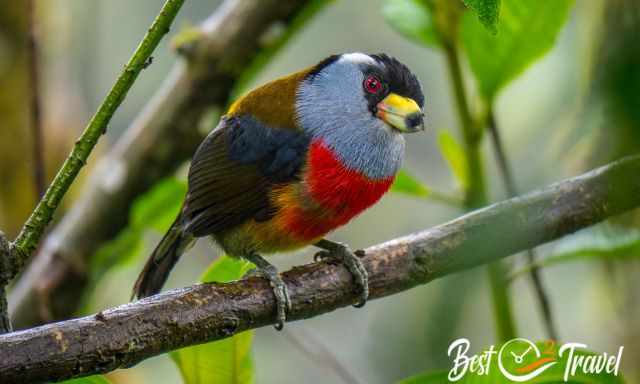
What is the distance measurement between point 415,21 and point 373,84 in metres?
0.23

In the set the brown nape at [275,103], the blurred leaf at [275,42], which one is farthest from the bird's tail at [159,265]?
the blurred leaf at [275,42]

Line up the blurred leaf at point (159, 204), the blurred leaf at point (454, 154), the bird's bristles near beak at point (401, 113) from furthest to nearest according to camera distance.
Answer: the blurred leaf at point (159, 204) → the blurred leaf at point (454, 154) → the bird's bristles near beak at point (401, 113)

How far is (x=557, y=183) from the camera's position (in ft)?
7.70

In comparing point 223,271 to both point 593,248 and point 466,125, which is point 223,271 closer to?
point 466,125

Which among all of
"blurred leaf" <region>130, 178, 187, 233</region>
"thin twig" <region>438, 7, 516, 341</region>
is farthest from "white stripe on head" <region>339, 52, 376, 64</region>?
"blurred leaf" <region>130, 178, 187, 233</region>

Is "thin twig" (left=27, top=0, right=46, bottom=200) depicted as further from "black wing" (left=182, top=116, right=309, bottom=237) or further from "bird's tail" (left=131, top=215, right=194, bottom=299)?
"black wing" (left=182, top=116, right=309, bottom=237)

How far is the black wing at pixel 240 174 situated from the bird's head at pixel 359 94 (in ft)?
0.34

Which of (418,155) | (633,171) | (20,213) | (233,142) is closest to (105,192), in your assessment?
(20,213)

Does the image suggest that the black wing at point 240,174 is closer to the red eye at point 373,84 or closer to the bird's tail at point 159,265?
the bird's tail at point 159,265

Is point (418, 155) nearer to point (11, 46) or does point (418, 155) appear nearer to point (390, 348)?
point (11, 46)

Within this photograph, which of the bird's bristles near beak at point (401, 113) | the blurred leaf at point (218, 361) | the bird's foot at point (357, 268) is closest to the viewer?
the blurred leaf at point (218, 361)

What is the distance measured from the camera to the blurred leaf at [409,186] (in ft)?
→ 7.79

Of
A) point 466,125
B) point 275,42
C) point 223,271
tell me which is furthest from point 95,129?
point 275,42

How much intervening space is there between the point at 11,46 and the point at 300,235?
2.07 m
